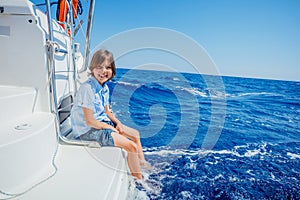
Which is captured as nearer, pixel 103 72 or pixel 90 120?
pixel 90 120

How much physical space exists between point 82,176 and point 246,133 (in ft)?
15.0

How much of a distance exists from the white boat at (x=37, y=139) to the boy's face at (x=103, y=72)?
383 mm

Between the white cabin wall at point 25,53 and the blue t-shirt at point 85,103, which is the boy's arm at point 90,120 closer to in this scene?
the blue t-shirt at point 85,103

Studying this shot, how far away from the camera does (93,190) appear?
1.06 m

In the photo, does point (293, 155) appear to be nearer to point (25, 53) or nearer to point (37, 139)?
point (37, 139)

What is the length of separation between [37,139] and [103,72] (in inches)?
31.6

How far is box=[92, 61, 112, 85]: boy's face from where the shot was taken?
1676 millimetres

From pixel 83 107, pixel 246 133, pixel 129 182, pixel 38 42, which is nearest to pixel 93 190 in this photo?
pixel 129 182

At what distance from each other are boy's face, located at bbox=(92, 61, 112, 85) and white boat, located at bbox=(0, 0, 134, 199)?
38cm

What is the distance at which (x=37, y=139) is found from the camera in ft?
3.81

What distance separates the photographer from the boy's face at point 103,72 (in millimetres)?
1676

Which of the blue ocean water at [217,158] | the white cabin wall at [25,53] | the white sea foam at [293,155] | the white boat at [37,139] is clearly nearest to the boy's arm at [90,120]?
the white boat at [37,139]

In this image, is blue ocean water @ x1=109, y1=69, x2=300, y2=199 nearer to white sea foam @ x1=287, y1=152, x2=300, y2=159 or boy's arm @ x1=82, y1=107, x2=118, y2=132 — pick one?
white sea foam @ x1=287, y1=152, x2=300, y2=159

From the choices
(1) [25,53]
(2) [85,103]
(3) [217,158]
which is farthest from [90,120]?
(3) [217,158]
